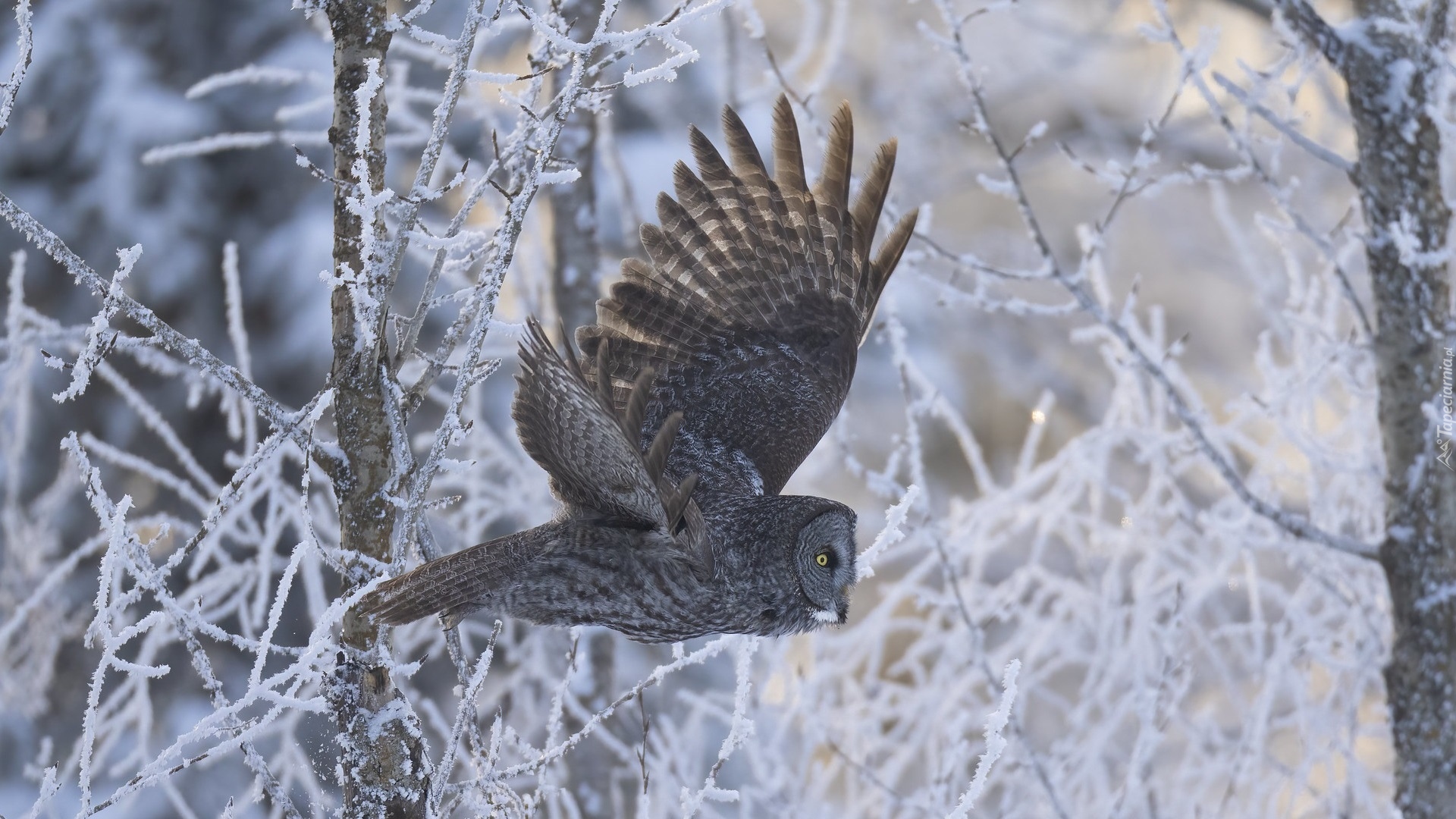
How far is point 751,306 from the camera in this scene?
10.6ft

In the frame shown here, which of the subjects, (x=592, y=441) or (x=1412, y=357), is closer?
(x=592, y=441)

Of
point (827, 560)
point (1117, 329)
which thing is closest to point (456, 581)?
point (827, 560)

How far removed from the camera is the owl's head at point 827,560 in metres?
2.54

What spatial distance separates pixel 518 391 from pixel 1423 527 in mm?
1915

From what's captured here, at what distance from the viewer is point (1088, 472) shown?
12.7 ft

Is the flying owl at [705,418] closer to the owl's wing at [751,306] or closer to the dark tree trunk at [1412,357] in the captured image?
the owl's wing at [751,306]

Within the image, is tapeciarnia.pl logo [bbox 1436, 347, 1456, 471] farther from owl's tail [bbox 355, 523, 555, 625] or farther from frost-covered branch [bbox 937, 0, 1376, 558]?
owl's tail [bbox 355, 523, 555, 625]

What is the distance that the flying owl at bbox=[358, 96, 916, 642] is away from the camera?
216 centimetres

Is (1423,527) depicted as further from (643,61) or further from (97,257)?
(97,257)

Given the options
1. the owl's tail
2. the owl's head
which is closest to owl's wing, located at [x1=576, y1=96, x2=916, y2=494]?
the owl's head

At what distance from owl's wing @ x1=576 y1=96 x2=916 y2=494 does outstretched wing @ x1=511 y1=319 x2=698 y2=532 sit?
591mm

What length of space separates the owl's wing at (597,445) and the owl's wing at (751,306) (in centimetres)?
59

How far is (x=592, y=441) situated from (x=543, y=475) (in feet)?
8.35

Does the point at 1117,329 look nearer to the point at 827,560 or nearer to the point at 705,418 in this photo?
the point at 827,560
